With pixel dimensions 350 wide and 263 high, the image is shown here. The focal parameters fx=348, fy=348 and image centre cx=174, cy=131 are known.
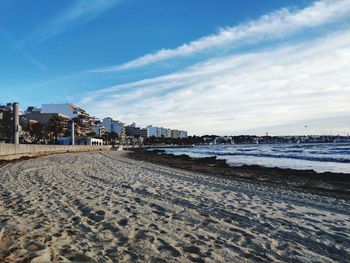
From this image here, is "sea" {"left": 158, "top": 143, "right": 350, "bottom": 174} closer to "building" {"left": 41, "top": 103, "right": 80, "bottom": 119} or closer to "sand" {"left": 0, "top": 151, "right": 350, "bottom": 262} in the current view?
"sand" {"left": 0, "top": 151, "right": 350, "bottom": 262}

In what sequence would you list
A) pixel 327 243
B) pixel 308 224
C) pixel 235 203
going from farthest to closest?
pixel 235 203 < pixel 308 224 < pixel 327 243

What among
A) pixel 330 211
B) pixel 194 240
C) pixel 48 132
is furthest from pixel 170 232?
pixel 48 132

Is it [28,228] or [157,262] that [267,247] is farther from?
[28,228]

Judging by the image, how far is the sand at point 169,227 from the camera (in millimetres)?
4633

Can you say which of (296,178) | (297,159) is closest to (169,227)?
(296,178)

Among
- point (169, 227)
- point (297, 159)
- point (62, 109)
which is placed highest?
point (62, 109)

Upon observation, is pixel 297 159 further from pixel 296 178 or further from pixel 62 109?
pixel 62 109

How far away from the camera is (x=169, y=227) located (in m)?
6.05

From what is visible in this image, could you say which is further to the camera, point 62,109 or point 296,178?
point 62,109

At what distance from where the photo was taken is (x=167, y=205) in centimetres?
820

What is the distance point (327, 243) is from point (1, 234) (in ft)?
16.1

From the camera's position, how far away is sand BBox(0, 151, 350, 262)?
15.2ft

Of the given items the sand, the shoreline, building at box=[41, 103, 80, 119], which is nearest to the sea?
the shoreline

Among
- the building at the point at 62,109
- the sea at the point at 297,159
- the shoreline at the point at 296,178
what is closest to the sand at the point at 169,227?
the shoreline at the point at 296,178
